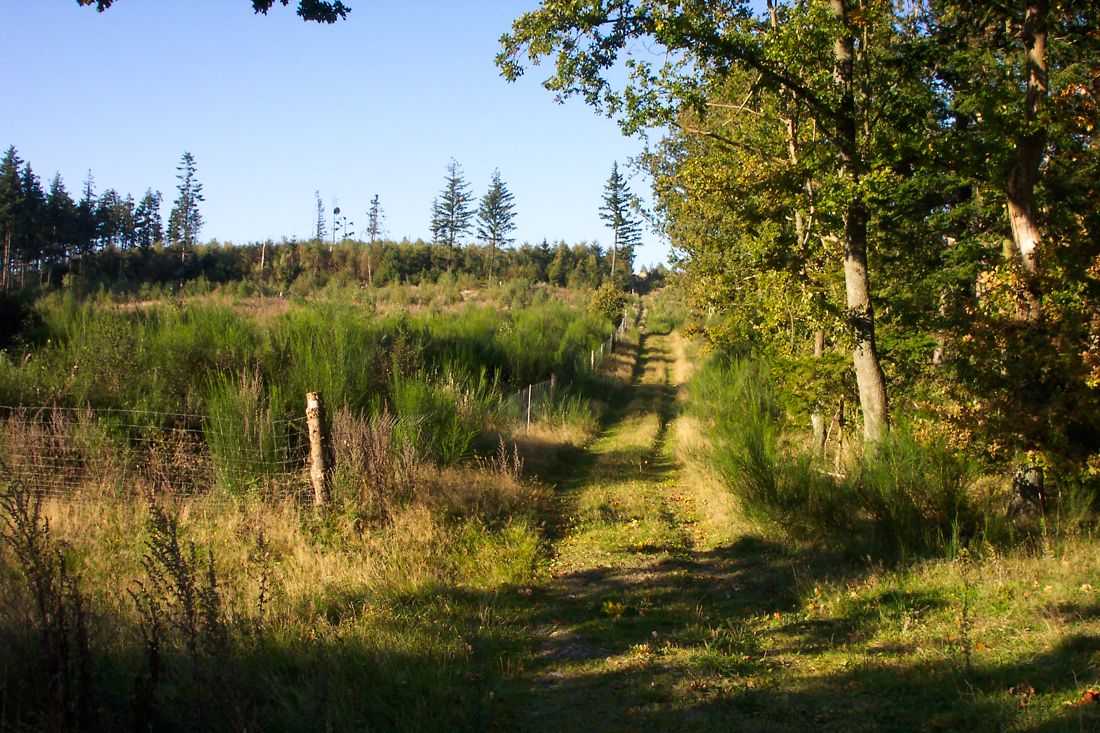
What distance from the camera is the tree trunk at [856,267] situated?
924 centimetres

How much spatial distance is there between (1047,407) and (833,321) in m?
2.50

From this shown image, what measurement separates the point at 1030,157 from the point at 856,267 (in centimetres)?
208

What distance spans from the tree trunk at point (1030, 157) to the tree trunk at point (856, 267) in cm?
155

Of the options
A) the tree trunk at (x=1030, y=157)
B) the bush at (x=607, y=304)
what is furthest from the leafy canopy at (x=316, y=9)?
the bush at (x=607, y=304)

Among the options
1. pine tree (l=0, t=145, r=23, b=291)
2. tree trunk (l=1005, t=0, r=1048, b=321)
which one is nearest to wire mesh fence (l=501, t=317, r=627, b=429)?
tree trunk (l=1005, t=0, r=1048, b=321)

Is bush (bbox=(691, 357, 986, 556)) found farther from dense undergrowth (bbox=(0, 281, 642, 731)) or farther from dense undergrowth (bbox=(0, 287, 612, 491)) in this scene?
dense undergrowth (bbox=(0, 287, 612, 491))

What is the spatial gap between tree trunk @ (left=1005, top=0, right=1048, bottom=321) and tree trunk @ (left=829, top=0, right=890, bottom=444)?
1.55 m

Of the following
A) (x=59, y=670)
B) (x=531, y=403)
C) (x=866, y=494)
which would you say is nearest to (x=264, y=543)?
(x=59, y=670)

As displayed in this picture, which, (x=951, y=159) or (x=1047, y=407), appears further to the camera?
(x=951, y=159)

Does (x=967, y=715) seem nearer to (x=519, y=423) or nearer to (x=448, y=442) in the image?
(x=448, y=442)

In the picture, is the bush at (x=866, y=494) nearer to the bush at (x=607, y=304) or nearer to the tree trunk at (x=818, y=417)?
the tree trunk at (x=818, y=417)

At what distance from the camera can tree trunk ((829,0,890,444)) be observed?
30.3 ft

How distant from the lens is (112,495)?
336 inches

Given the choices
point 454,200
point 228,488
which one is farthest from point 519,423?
point 454,200
